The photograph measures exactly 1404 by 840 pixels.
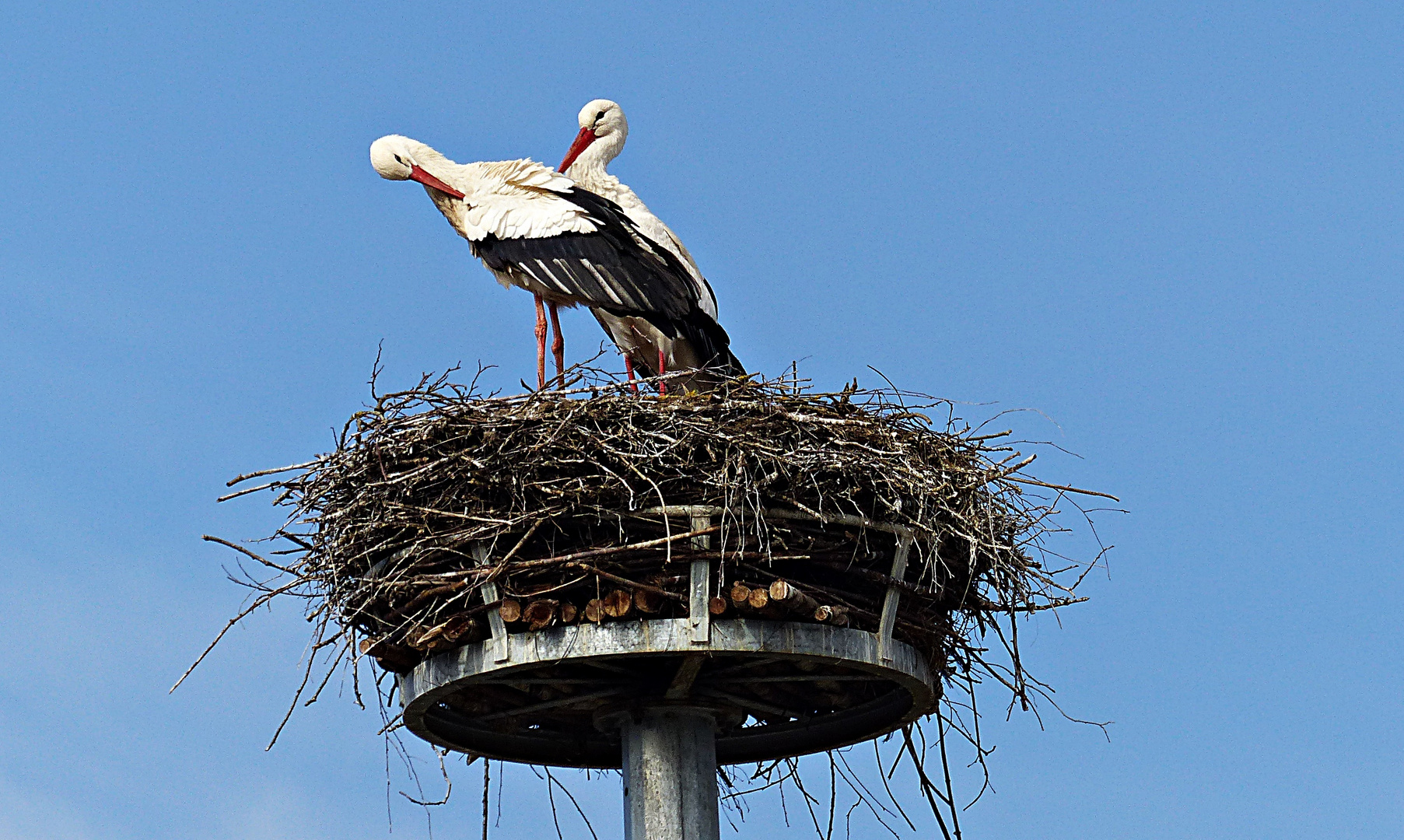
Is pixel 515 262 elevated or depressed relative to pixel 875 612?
elevated

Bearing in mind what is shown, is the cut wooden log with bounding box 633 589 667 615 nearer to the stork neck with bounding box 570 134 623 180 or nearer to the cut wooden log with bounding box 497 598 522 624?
the cut wooden log with bounding box 497 598 522 624

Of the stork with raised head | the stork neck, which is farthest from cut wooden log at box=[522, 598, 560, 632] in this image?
the stork neck

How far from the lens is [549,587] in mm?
8414

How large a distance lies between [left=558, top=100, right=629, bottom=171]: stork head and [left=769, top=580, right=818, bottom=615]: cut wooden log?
521 cm

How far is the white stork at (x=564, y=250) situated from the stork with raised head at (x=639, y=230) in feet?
0.28

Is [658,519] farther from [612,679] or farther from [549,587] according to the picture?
[612,679]

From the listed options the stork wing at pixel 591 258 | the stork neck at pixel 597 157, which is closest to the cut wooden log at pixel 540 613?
the stork wing at pixel 591 258

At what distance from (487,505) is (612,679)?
4.22ft

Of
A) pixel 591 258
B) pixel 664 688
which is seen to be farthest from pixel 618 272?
pixel 664 688

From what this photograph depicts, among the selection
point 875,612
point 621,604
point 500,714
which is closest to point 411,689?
point 500,714

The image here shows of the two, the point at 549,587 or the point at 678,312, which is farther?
the point at 678,312

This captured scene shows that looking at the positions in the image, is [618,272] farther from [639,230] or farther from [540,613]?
[540,613]

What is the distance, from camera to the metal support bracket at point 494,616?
8414 millimetres

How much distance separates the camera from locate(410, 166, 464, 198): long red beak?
11.7 meters
